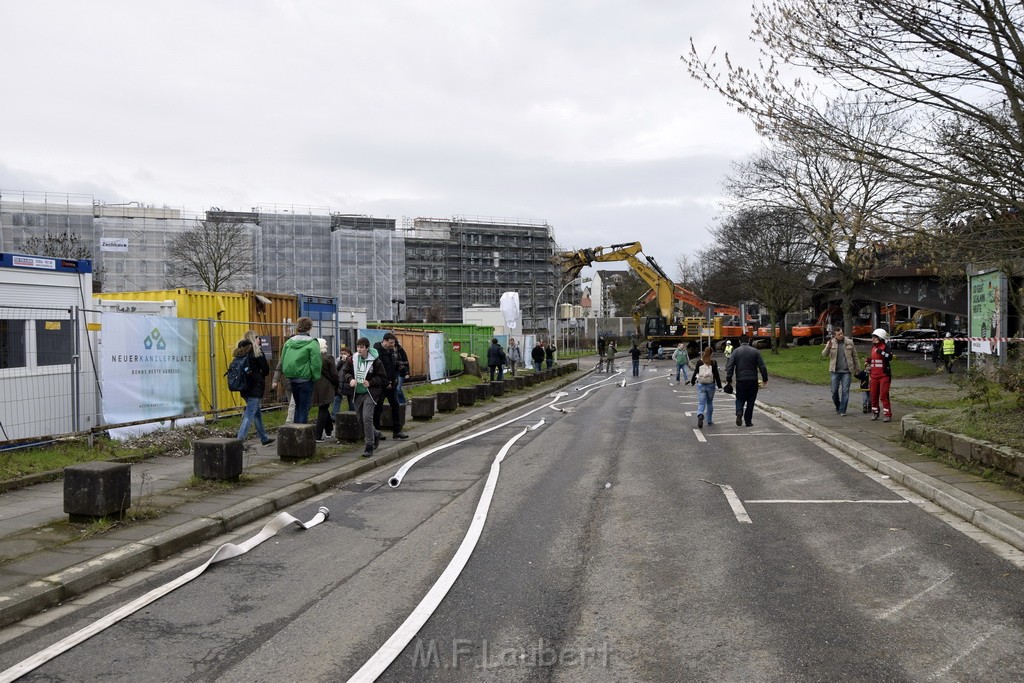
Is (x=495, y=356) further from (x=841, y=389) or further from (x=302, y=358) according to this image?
(x=302, y=358)

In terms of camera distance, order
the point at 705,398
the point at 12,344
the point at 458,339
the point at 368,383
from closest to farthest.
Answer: the point at 12,344 → the point at 368,383 → the point at 705,398 → the point at 458,339

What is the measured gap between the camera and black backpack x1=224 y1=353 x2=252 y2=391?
11.9 metres

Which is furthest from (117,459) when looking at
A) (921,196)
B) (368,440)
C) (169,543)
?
(921,196)

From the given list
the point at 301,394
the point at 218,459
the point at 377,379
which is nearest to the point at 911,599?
the point at 218,459

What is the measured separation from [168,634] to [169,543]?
84.6 inches

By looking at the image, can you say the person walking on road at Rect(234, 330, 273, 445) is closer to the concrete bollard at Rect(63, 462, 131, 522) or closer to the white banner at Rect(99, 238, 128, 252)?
A: the concrete bollard at Rect(63, 462, 131, 522)

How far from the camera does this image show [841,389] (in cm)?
1730

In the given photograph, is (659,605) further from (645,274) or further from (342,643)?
(645,274)

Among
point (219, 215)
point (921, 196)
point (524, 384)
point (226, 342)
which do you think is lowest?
point (524, 384)

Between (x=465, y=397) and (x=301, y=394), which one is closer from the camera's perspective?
(x=301, y=394)

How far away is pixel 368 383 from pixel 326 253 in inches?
2417

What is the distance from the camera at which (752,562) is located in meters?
6.35

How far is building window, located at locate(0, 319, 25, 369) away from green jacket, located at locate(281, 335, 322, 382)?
3.39m

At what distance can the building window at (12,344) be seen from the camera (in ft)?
35.6
